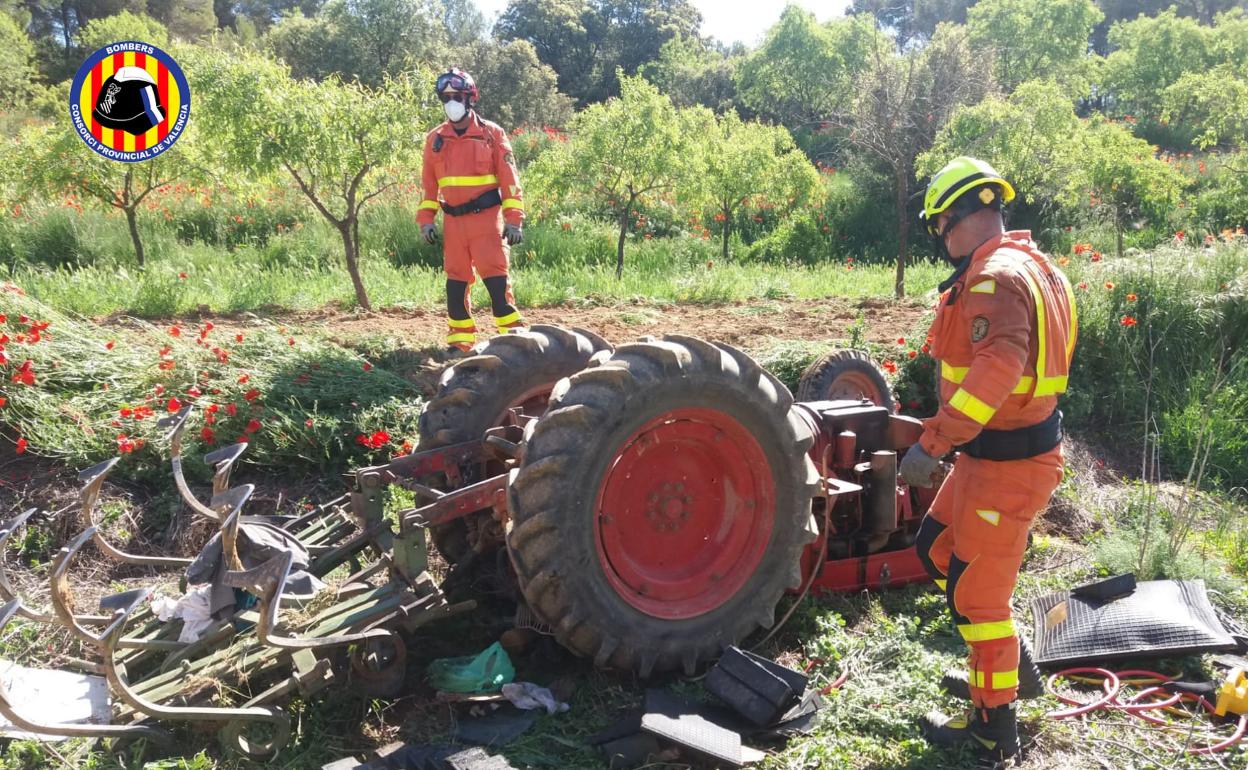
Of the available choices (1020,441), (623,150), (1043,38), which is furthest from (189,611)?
(1043,38)

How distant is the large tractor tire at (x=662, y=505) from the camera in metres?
3.23

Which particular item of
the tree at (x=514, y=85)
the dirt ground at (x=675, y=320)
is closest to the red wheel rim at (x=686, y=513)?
the dirt ground at (x=675, y=320)

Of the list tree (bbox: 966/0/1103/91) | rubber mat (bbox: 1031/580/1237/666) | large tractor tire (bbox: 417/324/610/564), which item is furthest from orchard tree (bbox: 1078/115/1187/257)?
tree (bbox: 966/0/1103/91)

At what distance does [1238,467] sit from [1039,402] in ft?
16.8

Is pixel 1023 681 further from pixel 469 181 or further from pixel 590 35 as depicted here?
pixel 590 35

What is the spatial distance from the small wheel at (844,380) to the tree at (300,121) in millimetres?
4953

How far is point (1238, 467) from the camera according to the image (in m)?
6.98

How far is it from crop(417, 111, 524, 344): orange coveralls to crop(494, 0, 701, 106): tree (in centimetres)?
2910

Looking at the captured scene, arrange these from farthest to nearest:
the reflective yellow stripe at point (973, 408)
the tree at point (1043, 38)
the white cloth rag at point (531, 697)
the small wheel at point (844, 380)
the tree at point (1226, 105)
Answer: the tree at point (1043, 38), the tree at point (1226, 105), the small wheel at point (844, 380), the white cloth rag at point (531, 697), the reflective yellow stripe at point (973, 408)

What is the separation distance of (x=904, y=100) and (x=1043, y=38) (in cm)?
2178

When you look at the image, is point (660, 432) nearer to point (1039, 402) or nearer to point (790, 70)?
point (1039, 402)

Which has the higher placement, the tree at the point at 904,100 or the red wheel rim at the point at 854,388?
the tree at the point at 904,100

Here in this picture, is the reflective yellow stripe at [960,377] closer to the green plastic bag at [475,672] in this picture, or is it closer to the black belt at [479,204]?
the green plastic bag at [475,672]

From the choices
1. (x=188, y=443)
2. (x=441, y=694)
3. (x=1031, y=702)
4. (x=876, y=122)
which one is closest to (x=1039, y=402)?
(x=1031, y=702)
